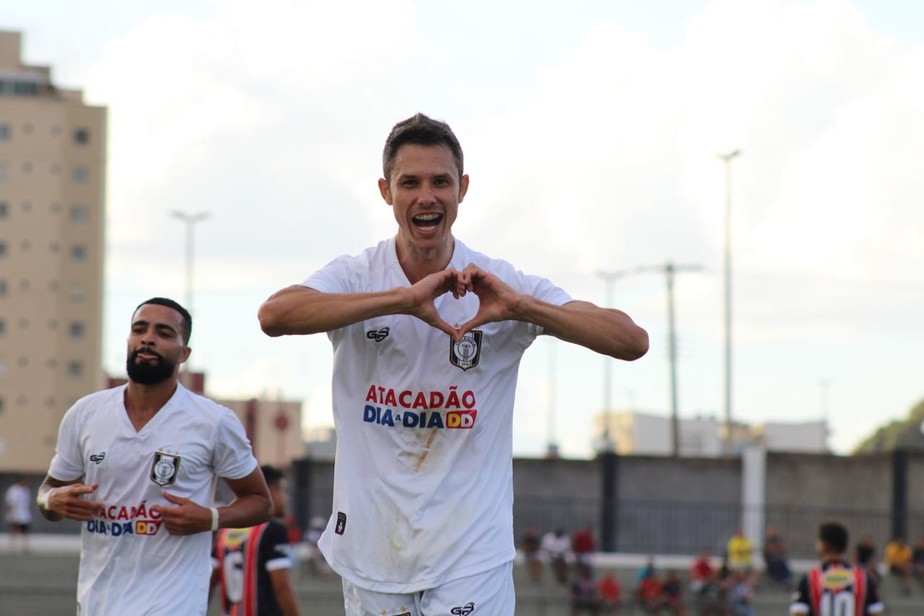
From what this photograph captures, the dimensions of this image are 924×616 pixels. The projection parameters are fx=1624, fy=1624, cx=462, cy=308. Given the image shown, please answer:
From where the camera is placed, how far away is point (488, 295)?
5.30m

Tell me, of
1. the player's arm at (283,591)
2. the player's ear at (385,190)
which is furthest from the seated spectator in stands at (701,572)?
the player's ear at (385,190)

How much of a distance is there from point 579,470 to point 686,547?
619 cm

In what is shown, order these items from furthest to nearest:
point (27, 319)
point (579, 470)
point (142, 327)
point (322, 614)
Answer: point (27, 319), point (579, 470), point (322, 614), point (142, 327)

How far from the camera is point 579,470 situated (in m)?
43.8

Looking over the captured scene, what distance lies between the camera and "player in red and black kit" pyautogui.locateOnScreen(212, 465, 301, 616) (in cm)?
1159

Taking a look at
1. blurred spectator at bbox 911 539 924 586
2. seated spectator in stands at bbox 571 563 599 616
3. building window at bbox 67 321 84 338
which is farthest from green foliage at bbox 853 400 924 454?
seated spectator in stands at bbox 571 563 599 616

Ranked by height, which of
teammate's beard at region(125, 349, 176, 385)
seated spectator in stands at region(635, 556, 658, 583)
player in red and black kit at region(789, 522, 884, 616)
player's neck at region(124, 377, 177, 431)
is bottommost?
seated spectator in stands at region(635, 556, 658, 583)

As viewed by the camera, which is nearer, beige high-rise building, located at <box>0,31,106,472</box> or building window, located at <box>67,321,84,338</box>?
beige high-rise building, located at <box>0,31,106,472</box>

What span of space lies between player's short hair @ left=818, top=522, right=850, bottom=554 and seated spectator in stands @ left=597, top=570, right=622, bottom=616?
46.9 feet

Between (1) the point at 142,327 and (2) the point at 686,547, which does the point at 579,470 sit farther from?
(1) the point at 142,327

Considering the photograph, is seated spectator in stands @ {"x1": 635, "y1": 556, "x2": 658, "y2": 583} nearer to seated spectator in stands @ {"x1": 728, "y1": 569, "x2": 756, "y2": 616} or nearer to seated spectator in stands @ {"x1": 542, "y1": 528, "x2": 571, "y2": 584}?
seated spectator in stands @ {"x1": 728, "y1": 569, "x2": 756, "y2": 616}

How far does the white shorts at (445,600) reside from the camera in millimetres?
5379

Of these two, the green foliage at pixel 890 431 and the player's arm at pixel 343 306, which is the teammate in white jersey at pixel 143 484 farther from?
the green foliage at pixel 890 431

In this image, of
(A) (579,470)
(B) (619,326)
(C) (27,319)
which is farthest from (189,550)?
(C) (27,319)
